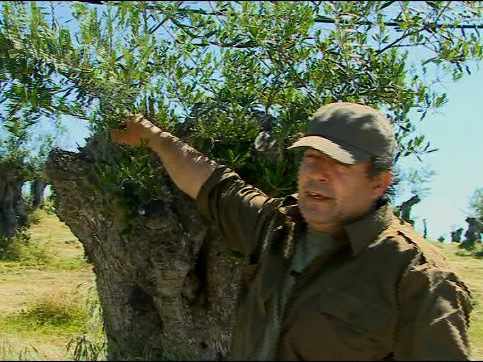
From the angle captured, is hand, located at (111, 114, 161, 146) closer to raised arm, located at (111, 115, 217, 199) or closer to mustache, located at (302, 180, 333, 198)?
raised arm, located at (111, 115, 217, 199)

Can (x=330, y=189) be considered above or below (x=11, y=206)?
above

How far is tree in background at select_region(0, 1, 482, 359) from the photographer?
4164 millimetres

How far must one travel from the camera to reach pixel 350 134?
359 centimetres

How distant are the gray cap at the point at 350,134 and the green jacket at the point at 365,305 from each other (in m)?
0.32

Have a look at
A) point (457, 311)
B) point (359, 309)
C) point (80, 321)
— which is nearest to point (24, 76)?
point (359, 309)

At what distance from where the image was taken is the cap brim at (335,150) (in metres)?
3.55

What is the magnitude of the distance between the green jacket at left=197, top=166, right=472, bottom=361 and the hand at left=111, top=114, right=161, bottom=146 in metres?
1.11

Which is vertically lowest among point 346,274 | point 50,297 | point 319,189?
point 50,297

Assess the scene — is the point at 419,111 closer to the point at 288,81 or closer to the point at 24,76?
the point at 288,81

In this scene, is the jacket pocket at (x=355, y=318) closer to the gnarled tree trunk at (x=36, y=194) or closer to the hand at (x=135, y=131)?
the hand at (x=135, y=131)

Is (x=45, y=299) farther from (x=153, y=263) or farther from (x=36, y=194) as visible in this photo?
(x=36, y=194)

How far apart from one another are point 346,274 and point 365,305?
167 millimetres

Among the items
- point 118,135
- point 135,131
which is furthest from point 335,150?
point 118,135

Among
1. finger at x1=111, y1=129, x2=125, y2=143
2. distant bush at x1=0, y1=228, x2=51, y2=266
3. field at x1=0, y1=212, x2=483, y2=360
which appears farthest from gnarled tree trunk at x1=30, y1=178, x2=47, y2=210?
finger at x1=111, y1=129, x2=125, y2=143
